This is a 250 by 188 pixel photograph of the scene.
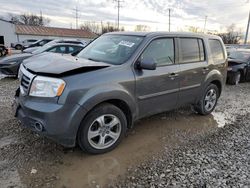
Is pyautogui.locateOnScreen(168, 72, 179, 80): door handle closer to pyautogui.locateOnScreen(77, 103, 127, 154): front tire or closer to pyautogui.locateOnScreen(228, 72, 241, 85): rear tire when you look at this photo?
pyautogui.locateOnScreen(77, 103, 127, 154): front tire

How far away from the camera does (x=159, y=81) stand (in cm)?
389

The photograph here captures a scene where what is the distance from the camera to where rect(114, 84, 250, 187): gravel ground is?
288 centimetres

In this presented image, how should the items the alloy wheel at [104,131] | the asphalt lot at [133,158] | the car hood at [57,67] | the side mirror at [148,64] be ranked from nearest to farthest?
1. the asphalt lot at [133,158]
2. the car hood at [57,67]
3. the alloy wheel at [104,131]
4. the side mirror at [148,64]

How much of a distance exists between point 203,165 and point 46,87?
95.3 inches

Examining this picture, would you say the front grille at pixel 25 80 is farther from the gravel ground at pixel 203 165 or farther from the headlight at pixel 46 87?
the gravel ground at pixel 203 165

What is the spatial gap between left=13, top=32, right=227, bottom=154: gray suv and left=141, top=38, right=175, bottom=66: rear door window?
16 mm

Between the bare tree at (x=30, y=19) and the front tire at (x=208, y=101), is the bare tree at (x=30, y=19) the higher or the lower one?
the higher one

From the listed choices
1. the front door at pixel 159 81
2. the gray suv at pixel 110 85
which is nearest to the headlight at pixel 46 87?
the gray suv at pixel 110 85

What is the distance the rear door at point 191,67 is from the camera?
4.35 meters

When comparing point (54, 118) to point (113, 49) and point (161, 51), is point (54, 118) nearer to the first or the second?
point (113, 49)

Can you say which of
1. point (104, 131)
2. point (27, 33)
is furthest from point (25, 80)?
point (27, 33)

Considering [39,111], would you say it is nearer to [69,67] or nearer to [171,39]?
[69,67]

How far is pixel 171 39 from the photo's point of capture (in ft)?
13.8

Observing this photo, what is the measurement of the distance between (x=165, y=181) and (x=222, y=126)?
2474 mm
